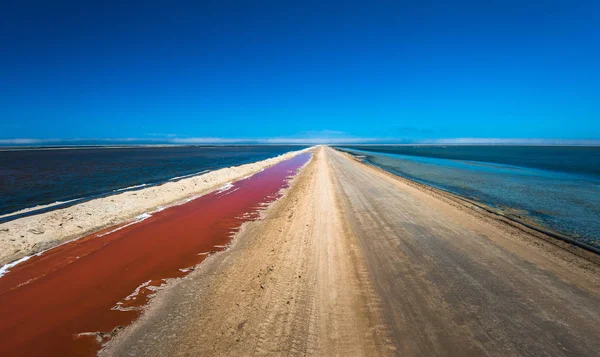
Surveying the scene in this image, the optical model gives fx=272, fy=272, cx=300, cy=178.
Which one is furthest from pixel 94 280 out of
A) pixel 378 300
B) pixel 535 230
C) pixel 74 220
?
pixel 535 230

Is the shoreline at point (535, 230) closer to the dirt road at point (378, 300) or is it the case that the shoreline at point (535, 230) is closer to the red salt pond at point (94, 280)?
the dirt road at point (378, 300)

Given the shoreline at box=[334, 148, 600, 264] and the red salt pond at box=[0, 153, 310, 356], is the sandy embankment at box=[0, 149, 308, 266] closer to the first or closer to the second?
the red salt pond at box=[0, 153, 310, 356]

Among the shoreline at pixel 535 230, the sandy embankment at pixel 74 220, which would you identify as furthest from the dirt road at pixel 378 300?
the sandy embankment at pixel 74 220

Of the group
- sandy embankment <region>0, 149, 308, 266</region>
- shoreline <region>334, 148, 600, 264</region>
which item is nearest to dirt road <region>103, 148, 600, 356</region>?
shoreline <region>334, 148, 600, 264</region>

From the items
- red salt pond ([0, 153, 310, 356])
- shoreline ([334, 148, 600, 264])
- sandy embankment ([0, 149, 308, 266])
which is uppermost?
shoreline ([334, 148, 600, 264])

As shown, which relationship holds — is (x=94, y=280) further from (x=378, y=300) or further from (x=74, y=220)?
(x=378, y=300)

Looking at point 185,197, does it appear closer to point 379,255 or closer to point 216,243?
point 216,243

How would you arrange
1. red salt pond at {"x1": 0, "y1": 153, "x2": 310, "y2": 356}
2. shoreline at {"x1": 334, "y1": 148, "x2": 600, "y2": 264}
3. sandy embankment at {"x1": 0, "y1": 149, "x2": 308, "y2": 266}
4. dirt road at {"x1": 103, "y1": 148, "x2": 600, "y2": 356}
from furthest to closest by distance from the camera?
sandy embankment at {"x1": 0, "y1": 149, "x2": 308, "y2": 266} < shoreline at {"x1": 334, "y1": 148, "x2": 600, "y2": 264} < red salt pond at {"x1": 0, "y1": 153, "x2": 310, "y2": 356} < dirt road at {"x1": 103, "y1": 148, "x2": 600, "y2": 356}
